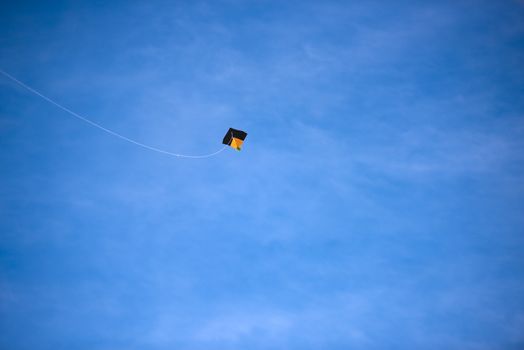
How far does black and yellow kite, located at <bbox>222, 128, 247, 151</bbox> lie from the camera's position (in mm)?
20422

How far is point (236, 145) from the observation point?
20703 millimetres

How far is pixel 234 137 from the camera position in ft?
67.3

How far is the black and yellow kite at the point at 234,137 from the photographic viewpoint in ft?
67.0
